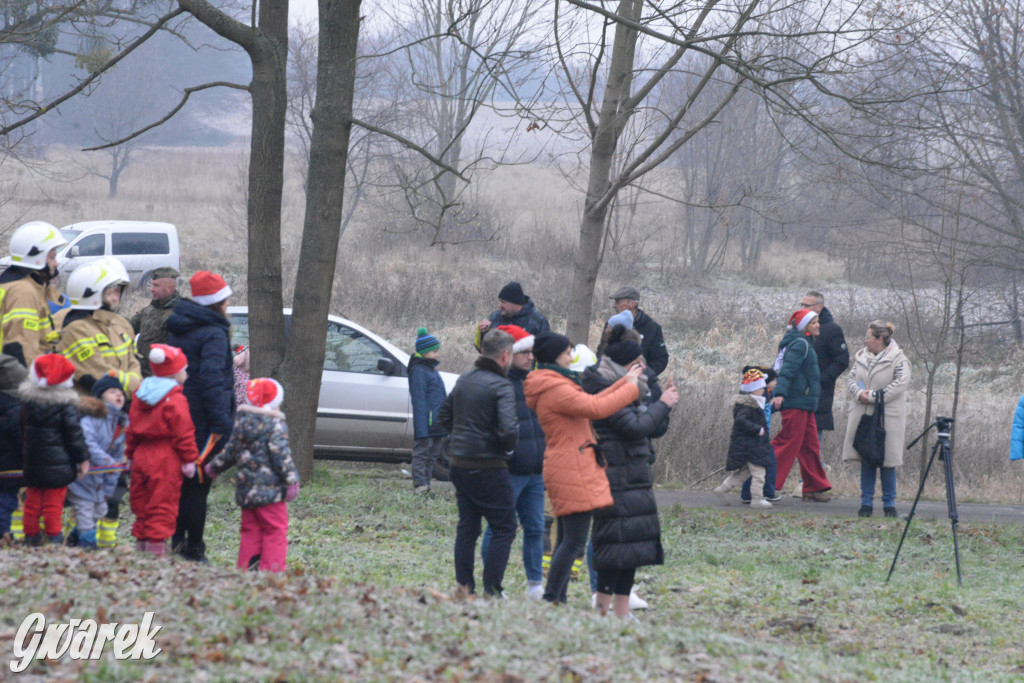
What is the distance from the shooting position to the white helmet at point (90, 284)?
249 inches

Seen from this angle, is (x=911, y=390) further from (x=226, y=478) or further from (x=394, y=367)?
(x=226, y=478)

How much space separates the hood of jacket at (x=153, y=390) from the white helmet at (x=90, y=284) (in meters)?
0.98

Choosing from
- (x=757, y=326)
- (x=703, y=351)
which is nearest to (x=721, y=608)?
(x=703, y=351)

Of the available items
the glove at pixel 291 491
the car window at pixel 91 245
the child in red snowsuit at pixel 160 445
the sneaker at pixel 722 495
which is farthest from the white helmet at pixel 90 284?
the car window at pixel 91 245

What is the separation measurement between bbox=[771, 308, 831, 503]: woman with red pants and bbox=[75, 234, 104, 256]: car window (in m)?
21.0

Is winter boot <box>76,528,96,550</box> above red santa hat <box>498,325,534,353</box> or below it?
below

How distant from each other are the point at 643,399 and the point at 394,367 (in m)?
5.76

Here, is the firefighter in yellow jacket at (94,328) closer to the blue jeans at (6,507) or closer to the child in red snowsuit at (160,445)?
the child in red snowsuit at (160,445)

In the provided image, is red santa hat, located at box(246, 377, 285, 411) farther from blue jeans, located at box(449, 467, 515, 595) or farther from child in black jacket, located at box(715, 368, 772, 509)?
child in black jacket, located at box(715, 368, 772, 509)

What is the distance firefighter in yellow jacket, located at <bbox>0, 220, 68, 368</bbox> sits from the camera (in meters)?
6.59

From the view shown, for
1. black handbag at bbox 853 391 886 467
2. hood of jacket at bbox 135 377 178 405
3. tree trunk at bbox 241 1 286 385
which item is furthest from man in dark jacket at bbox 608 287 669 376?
hood of jacket at bbox 135 377 178 405

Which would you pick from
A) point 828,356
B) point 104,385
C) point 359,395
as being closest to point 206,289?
point 104,385

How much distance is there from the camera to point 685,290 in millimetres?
32219

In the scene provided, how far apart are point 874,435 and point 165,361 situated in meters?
7.23
